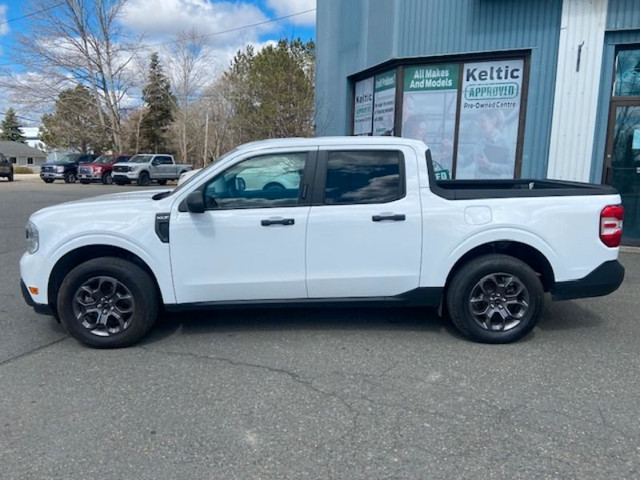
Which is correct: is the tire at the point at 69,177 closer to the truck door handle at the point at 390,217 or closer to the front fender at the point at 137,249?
the front fender at the point at 137,249

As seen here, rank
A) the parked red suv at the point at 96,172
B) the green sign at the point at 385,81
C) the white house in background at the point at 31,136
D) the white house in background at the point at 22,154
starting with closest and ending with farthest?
1. the green sign at the point at 385,81
2. the parked red suv at the point at 96,172
3. the white house in background at the point at 22,154
4. the white house in background at the point at 31,136

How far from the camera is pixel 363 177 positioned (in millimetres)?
4238

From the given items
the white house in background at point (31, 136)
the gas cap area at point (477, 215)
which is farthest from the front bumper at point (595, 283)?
the white house in background at point (31, 136)

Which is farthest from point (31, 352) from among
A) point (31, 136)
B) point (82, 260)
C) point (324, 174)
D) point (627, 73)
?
point (31, 136)

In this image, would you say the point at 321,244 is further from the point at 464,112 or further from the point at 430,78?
the point at 430,78

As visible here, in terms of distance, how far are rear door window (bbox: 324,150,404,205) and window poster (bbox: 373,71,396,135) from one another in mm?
5971

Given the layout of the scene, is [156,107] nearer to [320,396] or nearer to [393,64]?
[393,64]

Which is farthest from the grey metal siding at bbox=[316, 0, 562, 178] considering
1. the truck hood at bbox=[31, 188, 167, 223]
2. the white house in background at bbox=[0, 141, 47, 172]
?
the white house in background at bbox=[0, 141, 47, 172]

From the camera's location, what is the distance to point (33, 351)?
4.06 m

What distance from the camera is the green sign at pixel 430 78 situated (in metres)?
9.25

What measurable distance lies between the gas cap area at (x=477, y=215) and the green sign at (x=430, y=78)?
5.86m

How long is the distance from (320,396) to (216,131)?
49187 millimetres

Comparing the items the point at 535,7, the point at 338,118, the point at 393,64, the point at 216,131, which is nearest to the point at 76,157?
the point at 216,131

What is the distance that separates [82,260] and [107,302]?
463mm
